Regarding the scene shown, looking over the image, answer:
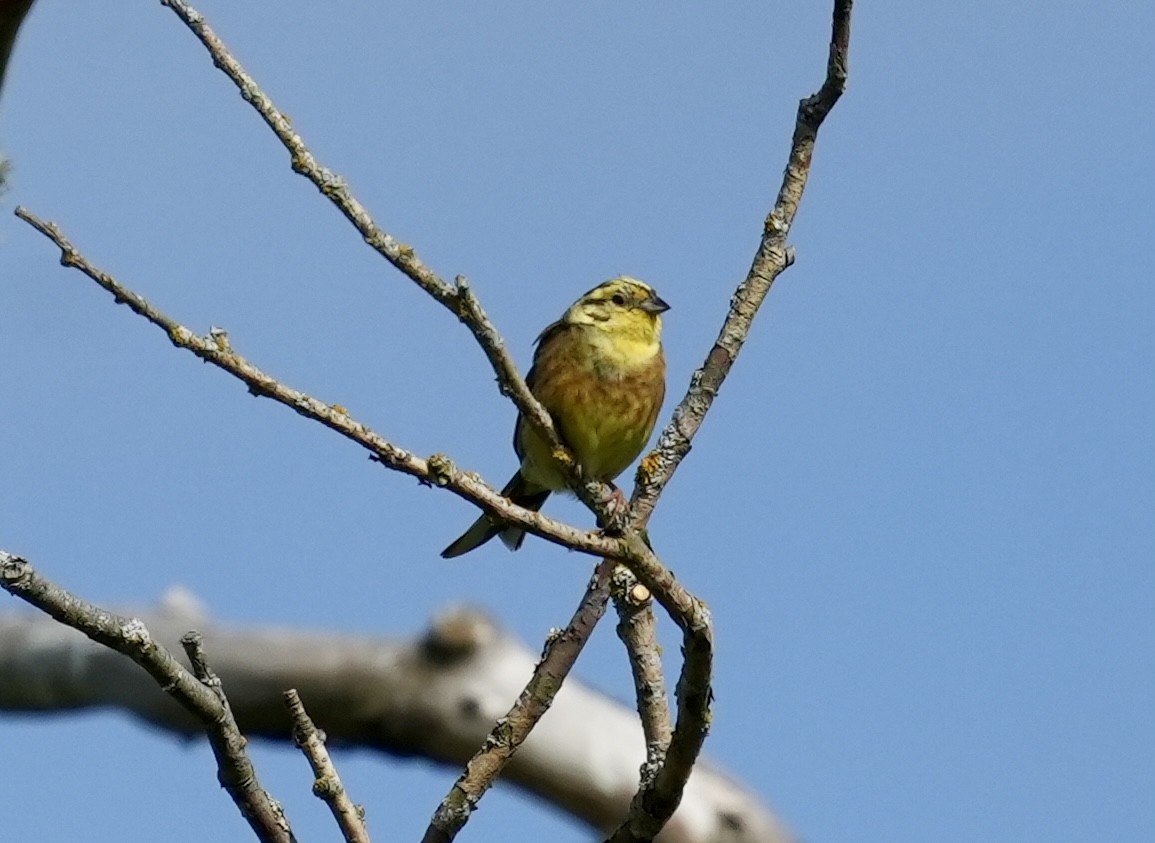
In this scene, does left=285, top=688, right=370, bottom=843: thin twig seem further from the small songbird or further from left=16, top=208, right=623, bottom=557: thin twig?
the small songbird

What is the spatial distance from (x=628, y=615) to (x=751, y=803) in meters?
0.67

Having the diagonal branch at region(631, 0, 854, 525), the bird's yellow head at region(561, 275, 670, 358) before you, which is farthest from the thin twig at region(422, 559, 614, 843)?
the bird's yellow head at region(561, 275, 670, 358)

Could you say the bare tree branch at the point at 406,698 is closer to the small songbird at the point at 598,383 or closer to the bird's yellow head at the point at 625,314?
the small songbird at the point at 598,383

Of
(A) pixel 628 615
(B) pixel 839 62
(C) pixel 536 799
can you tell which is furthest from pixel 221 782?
(B) pixel 839 62

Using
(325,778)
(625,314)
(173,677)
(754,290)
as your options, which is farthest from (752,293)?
(625,314)

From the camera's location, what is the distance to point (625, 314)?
217 inches

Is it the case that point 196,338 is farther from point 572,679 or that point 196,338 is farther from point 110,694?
point 572,679

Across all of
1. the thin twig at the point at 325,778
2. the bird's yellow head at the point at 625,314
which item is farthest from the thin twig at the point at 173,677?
the bird's yellow head at the point at 625,314

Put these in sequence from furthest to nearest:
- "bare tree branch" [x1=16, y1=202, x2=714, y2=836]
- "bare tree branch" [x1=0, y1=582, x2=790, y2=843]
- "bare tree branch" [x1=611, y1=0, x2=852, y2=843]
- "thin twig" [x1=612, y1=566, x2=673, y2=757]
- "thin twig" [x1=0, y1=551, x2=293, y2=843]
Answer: "thin twig" [x1=612, y1=566, x2=673, y2=757] → "bare tree branch" [x1=611, y1=0, x2=852, y2=843] → "bare tree branch" [x1=0, y1=582, x2=790, y2=843] → "bare tree branch" [x1=16, y1=202, x2=714, y2=836] → "thin twig" [x1=0, y1=551, x2=293, y2=843]

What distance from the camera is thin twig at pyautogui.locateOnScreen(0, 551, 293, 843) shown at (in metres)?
2.05

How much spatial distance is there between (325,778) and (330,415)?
734 millimetres

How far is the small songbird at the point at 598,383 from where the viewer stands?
517 cm

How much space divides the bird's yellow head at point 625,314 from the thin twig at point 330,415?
119 inches

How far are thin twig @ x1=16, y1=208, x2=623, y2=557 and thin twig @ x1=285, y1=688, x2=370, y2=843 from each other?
1.63 ft
